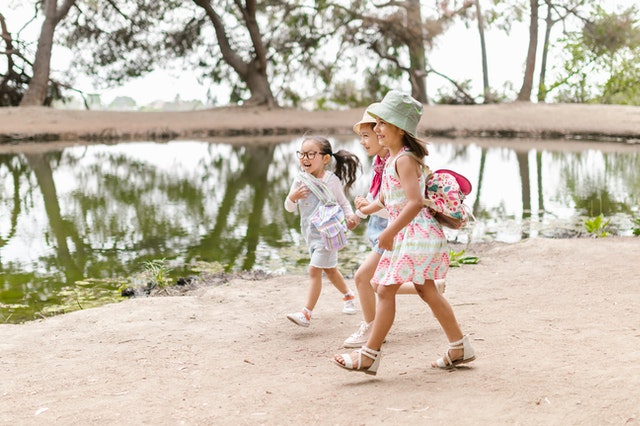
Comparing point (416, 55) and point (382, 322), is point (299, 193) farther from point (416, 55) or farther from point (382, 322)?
point (416, 55)

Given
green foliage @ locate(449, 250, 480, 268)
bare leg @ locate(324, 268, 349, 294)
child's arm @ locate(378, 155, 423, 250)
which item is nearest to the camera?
child's arm @ locate(378, 155, 423, 250)

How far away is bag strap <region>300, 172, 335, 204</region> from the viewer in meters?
4.43

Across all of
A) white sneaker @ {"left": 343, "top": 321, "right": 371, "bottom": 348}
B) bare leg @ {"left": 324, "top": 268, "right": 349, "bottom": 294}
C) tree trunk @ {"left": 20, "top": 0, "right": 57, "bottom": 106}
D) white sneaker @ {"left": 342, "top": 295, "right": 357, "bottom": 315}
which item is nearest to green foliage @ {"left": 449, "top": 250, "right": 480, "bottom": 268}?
white sneaker @ {"left": 342, "top": 295, "right": 357, "bottom": 315}

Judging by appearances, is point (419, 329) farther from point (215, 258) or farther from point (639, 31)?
point (639, 31)

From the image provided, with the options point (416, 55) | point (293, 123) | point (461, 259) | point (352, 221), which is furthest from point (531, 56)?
point (352, 221)

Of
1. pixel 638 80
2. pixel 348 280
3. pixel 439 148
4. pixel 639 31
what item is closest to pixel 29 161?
pixel 439 148

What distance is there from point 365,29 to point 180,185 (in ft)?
47.1

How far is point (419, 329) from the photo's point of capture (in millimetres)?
4277

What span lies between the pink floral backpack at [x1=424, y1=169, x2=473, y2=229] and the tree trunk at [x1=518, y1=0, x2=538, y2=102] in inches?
852

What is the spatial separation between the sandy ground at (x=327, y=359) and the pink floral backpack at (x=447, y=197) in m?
0.64

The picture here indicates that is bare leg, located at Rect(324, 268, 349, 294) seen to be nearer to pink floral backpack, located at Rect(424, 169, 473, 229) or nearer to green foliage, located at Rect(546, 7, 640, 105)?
pink floral backpack, located at Rect(424, 169, 473, 229)

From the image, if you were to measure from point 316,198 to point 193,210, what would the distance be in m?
5.33

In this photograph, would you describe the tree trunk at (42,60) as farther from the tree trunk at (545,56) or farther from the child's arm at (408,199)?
the child's arm at (408,199)

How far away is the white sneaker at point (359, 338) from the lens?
4.01 meters
